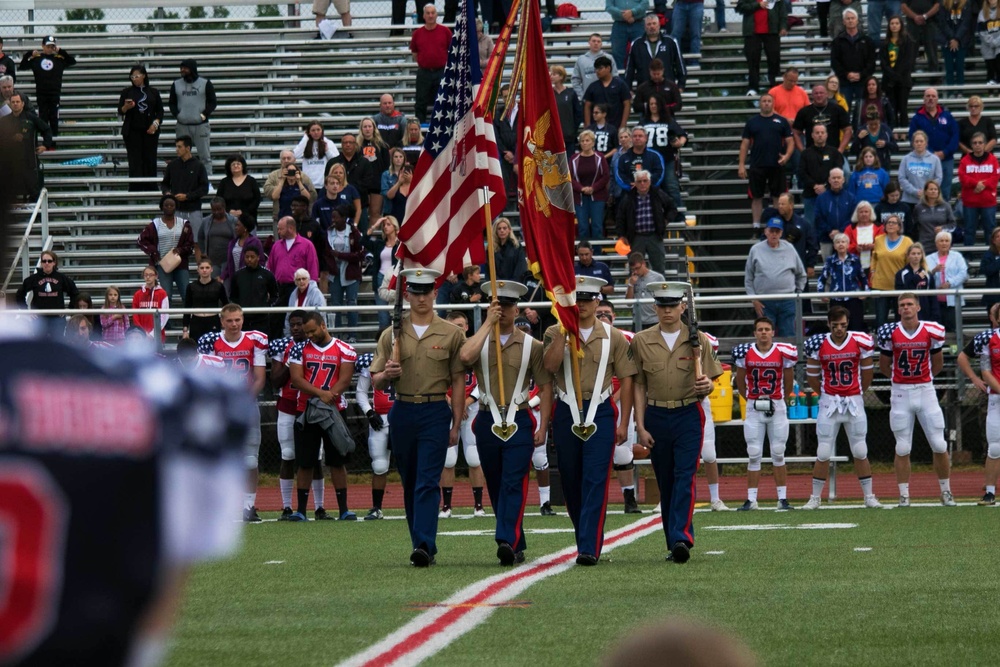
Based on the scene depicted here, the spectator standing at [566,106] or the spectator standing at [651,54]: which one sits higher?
the spectator standing at [651,54]

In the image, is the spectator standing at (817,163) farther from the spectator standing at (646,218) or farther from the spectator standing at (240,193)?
the spectator standing at (240,193)

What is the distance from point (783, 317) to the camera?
1912 cm

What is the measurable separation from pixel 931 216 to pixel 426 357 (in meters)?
11.4

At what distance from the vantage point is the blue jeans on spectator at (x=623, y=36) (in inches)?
986

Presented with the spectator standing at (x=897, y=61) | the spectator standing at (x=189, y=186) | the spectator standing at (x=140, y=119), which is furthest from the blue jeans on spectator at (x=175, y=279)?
the spectator standing at (x=897, y=61)

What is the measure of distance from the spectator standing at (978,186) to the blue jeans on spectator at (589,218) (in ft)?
16.1

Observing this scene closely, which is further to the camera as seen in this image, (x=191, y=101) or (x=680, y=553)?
(x=191, y=101)

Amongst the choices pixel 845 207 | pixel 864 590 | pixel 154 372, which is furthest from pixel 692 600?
pixel 845 207

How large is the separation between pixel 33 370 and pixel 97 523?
0.22m

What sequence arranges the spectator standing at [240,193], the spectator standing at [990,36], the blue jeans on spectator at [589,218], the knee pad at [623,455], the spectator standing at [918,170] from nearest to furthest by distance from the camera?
1. the knee pad at [623,455]
2. the spectator standing at [918,170]
3. the spectator standing at [240,193]
4. the blue jeans on spectator at [589,218]
5. the spectator standing at [990,36]

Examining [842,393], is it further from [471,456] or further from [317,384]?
[317,384]

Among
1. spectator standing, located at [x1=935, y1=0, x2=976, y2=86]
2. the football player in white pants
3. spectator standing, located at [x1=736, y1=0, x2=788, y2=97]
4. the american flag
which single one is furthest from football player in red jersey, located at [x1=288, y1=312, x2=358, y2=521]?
spectator standing, located at [x1=935, y1=0, x2=976, y2=86]

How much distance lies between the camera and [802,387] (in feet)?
59.9

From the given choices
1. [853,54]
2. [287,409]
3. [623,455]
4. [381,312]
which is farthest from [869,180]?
[287,409]
